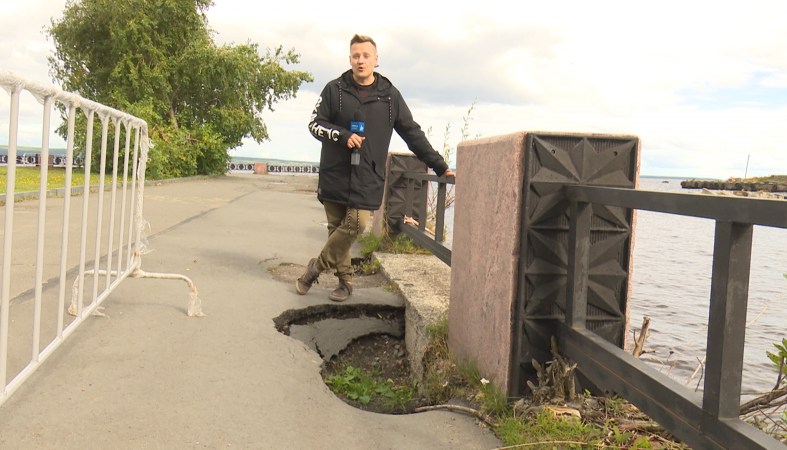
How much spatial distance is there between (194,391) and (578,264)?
6.05 ft

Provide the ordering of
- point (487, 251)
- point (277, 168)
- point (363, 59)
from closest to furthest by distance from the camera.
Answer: point (487, 251), point (363, 59), point (277, 168)

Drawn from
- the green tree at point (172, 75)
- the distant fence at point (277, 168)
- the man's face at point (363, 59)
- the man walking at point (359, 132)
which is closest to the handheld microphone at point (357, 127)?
the man walking at point (359, 132)

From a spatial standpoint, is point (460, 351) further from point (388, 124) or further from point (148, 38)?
point (148, 38)

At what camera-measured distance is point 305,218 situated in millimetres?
10398

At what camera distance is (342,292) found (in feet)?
15.7

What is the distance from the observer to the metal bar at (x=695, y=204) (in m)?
1.56

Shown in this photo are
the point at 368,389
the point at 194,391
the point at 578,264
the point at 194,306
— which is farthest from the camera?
the point at 194,306

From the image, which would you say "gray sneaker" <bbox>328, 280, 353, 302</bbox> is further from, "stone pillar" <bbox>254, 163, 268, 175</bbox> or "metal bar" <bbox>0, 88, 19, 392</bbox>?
"stone pillar" <bbox>254, 163, 268, 175</bbox>

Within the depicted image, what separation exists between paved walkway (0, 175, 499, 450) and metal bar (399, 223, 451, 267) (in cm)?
74

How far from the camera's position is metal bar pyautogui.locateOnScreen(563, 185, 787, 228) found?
156cm

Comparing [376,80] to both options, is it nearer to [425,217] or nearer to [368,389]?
[425,217]

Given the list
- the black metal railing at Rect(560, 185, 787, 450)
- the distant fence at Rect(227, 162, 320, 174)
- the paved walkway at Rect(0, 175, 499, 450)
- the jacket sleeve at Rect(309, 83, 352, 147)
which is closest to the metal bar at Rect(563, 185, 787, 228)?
the black metal railing at Rect(560, 185, 787, 450)

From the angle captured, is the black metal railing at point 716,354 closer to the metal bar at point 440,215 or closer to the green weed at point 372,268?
the metal bar at point 440,215

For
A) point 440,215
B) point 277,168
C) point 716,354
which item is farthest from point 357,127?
point 277,168
